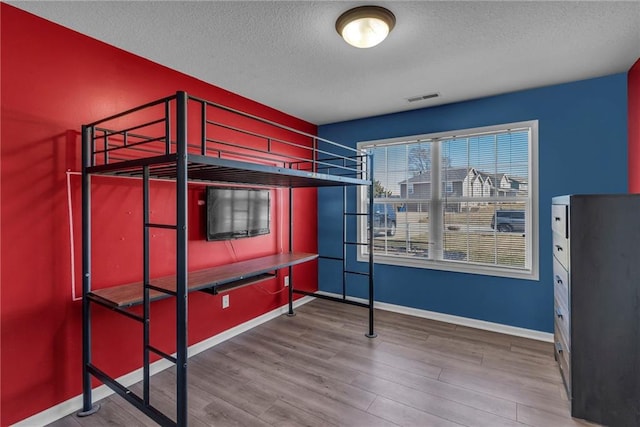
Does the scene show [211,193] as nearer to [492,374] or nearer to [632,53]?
[492,374]

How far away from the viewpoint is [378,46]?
86.0 inches

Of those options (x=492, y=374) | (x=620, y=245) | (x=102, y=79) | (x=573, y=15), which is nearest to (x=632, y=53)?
(x=573, y=15)

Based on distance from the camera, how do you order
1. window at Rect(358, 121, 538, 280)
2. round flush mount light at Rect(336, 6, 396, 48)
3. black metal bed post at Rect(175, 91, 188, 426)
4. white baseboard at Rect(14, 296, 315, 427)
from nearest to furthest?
black metal bed post at Rect(175, 91, 188, 426)
round flush mount light at Rect(336, 6, 396, 48)
white baseboard at Rect(14, 296, 315, 427)
window at Rect(358, 121, 538, 280)

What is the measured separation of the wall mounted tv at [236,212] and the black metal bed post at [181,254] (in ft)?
4.02

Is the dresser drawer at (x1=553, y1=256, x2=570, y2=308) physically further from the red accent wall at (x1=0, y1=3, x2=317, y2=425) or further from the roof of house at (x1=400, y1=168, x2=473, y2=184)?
the red accent wall at (x1=0, y1=3, x2=317, y2=425)

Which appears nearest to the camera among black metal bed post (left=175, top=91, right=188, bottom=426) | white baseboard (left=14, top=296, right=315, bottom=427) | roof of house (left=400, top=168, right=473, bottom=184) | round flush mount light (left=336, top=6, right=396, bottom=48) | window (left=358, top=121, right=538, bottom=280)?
black metal bed post (left=175, top=91, right=188, bottom=426)

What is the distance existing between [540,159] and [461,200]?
2.63 ft

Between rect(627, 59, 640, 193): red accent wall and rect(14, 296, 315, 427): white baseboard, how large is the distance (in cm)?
356

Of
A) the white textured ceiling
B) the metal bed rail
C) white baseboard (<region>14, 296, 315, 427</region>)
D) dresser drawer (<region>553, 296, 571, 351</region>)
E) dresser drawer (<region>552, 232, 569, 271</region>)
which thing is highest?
the white textured ceiling

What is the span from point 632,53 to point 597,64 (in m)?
0.20

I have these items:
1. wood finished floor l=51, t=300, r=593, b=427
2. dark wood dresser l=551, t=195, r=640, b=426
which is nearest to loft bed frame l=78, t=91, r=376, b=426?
wood finished floor l=51, t=300, r=593, b=427

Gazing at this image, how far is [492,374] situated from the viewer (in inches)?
94.7

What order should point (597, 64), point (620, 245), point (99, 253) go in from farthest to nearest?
point (597, 64) → point (99, 253) → point (620, 245)

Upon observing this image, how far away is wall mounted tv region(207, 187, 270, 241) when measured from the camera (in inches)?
109
